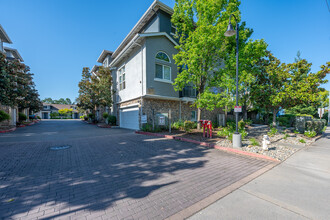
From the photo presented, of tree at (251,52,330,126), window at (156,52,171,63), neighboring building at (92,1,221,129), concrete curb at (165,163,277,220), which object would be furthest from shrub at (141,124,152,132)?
tree at (251,52,330,126)

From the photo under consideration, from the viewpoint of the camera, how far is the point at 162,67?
1259 cm

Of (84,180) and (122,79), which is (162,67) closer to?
(122,79)

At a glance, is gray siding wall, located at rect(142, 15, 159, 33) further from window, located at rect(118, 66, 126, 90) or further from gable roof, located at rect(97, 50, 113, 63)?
gable roof, located at rect(97, 50, 113, 63)

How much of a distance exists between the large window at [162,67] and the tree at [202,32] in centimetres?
223

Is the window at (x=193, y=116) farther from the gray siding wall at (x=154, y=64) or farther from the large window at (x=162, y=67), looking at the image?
the large window at (x=162, y=67)

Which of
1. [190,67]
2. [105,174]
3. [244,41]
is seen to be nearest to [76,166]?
[105,174]

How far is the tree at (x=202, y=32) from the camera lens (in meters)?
8.95

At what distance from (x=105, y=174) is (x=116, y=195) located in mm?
1196

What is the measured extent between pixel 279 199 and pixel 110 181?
3.79 metres

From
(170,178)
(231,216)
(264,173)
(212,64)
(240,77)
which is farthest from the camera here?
(212,64)

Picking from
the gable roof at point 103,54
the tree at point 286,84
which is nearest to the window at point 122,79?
the gable roof at point 103,54

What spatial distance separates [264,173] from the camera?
4.29 m

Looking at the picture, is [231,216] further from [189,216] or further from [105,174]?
[105,174]

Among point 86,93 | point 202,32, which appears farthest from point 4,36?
point 202,32
